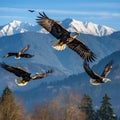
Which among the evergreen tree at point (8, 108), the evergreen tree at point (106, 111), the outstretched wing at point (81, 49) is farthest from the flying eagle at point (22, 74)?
the evergreen tree at point (106, 111)

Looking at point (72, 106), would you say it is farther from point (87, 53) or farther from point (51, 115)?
point (87, 53)

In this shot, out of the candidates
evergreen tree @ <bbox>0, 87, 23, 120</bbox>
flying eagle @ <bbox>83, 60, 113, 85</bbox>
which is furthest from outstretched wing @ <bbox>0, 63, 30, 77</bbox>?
evergreen tree @ <bbox>0, 87, 23, 120</bbox>

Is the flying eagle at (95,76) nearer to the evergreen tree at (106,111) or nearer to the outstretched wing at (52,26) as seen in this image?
the outstretched wing at (52,26)

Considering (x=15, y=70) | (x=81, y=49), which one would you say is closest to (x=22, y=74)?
(x=15, y=70)

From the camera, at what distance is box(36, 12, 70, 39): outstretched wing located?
41.9 feet

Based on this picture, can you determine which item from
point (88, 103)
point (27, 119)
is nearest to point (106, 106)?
point (88, 103)

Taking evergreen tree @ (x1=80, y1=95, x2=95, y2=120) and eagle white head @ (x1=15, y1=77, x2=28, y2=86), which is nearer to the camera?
eagle white head @ (x1=15, y1=77, x2=28, y2=86)

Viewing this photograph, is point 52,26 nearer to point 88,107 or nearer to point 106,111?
point 106,111

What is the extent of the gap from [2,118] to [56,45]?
3265 inches

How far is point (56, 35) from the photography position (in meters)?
12.7

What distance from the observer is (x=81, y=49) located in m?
13.6

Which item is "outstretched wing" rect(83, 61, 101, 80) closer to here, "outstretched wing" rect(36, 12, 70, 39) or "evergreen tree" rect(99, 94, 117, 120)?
"outstretched wing" rect(36, 12, 70, 39)

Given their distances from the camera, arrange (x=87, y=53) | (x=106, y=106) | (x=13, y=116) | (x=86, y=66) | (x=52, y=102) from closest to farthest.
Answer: (x=86, y=66) < (x=87, y=53) < (x=13, y=116) < (x=106, y=106) < (x=52, y=102)

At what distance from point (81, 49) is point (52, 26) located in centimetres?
89
